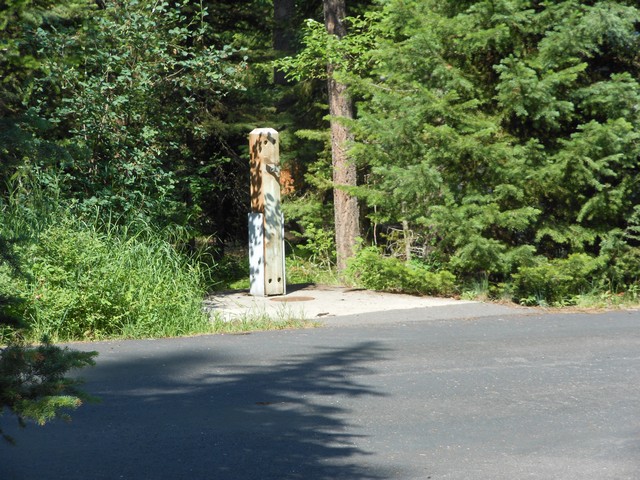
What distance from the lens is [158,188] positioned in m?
13.3

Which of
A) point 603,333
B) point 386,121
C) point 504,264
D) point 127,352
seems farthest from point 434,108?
point 127,352

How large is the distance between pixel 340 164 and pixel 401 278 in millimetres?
5042

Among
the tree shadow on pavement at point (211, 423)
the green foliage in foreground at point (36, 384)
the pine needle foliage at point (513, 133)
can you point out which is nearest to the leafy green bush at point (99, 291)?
the tree shadow on pavement at point (211, 423)

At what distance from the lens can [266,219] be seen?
44.0ft

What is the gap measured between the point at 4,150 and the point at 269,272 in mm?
9190

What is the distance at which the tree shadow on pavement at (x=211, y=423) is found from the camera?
5320mm

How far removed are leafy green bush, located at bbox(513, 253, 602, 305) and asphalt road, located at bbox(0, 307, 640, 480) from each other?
217 cm

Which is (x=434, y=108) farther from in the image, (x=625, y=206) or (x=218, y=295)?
(x=218, y=295)

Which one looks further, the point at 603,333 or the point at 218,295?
the point at 218,295

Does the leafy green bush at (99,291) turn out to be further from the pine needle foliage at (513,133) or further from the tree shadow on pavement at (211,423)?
the pine needle foliage at (513,133)

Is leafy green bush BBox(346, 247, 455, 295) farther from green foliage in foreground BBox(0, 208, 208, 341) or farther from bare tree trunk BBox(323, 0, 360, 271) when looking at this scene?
bare tree trunk BBox(323, 0, 360, 271)

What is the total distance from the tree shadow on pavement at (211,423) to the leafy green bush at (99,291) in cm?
121

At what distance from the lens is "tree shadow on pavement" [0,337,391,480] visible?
17.5ft

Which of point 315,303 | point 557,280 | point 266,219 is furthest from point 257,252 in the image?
point 557,280
